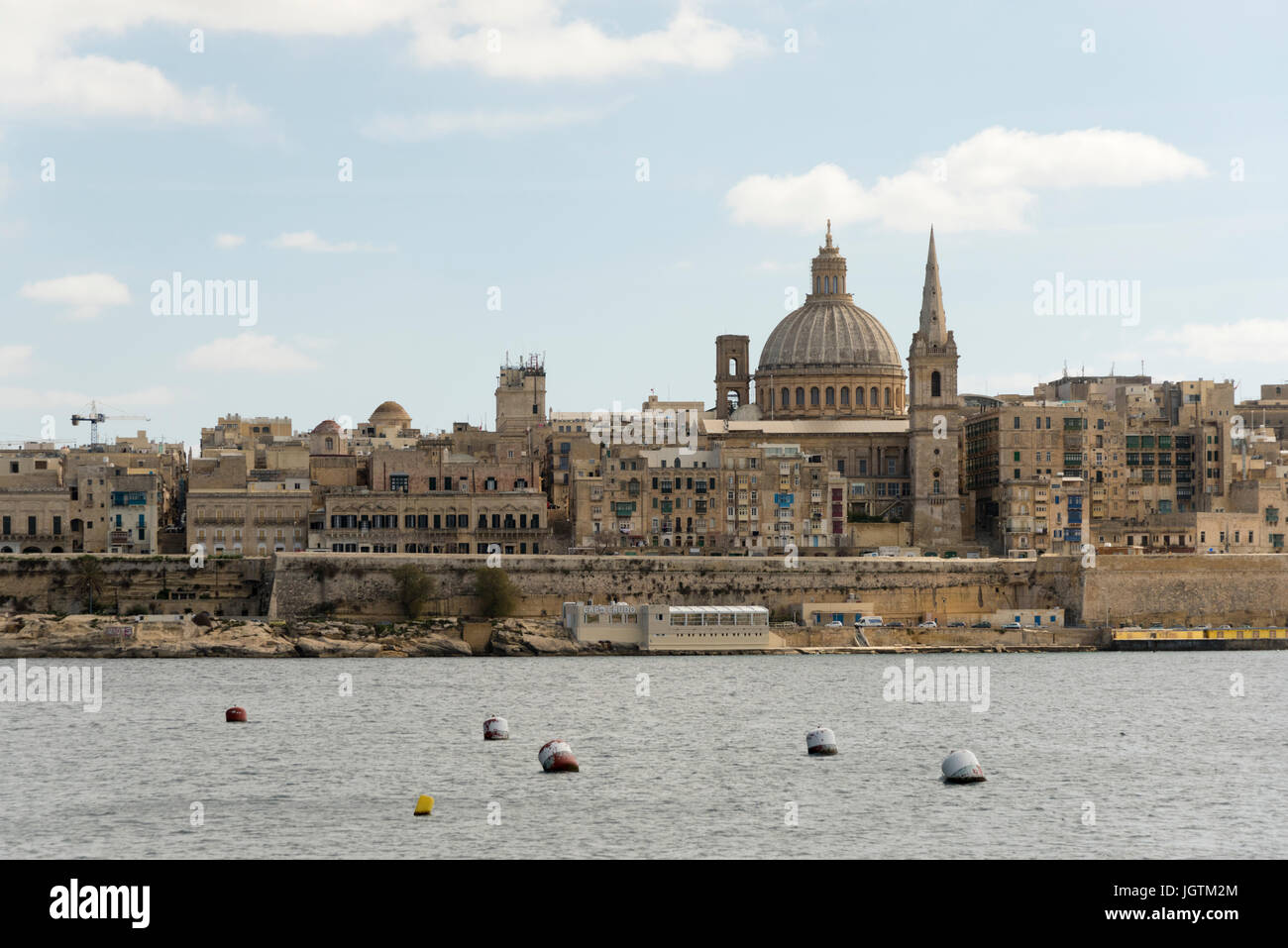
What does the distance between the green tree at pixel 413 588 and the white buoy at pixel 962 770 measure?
4507 cm

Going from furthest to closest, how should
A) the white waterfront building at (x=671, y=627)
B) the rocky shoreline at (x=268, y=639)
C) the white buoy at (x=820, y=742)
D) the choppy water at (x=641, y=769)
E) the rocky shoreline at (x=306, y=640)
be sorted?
the white waterfront building at (x=671, y=627) → the rocky shoreline at (x=306, y=640) → the rocky shoreline at (x=268, y=639) → the white buoy at (x=820, y=742) → the choppy water at (x=641, y=769)

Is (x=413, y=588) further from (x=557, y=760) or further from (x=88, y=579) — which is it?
(x=557, y=760)

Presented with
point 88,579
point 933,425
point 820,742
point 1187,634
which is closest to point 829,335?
point 933,425

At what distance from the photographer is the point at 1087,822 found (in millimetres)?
Answer: 30859

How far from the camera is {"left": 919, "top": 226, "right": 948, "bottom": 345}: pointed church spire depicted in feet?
315

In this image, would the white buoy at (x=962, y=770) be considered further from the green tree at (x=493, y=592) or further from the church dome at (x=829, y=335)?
the church dome at (x=829, y=335)

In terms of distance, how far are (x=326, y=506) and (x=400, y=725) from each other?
39.8 meters

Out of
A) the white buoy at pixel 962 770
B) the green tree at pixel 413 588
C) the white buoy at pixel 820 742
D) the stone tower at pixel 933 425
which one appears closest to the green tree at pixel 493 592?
the green tree at pixel 413 588

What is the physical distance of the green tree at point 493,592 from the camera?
3076 inches

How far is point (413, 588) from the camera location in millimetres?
78250

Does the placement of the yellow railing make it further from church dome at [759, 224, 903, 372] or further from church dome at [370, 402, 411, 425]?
church dome at [370, 402, 411, 425]

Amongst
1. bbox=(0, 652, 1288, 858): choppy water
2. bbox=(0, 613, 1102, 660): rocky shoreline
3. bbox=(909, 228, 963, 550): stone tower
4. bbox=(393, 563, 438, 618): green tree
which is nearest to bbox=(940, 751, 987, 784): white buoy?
bbox=(0, 652, 1288, 858): choppy water

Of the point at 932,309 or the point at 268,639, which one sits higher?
the point at 932,309

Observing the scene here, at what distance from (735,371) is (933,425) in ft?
82.1
